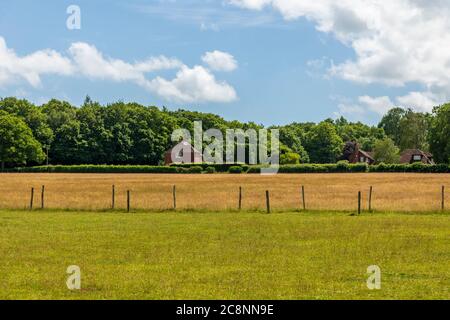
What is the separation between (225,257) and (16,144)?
11896cm

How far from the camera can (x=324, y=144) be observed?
184 meters

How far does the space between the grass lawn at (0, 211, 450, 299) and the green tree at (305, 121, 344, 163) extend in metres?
152

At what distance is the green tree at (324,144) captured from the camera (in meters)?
182

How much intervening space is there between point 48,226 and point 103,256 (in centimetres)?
992

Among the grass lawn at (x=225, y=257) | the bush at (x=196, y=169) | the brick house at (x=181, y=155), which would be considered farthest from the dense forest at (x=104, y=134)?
the grass lawn at (x=225, y=257)

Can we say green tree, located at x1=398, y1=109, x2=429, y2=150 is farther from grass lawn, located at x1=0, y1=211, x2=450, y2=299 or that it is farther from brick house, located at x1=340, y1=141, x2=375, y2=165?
grass lawn, located at x1=0, y1=211, x2=450, y2=299

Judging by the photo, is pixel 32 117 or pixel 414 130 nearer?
pixel 32 117

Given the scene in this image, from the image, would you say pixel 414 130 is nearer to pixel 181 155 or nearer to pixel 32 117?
pixel 181 155

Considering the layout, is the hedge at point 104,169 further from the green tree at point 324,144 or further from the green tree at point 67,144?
the green tree at point 324,144

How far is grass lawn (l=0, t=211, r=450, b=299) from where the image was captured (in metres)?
14.4

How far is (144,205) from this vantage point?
38.8 meters

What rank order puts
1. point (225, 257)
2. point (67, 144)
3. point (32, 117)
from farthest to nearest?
1. point (32, 117)
2. point (67, 144)
3. point (225, 257)

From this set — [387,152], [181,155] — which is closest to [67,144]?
[181,155]

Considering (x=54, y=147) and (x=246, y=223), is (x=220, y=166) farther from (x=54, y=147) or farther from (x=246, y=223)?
(x=246, y=223)
